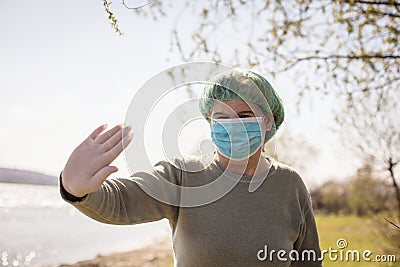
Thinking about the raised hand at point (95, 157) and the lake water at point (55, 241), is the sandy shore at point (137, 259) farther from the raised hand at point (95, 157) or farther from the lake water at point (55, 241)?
the raised hand at point (95, 157)

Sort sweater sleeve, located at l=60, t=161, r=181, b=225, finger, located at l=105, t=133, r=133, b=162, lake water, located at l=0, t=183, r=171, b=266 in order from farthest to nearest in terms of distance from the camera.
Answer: lake water, located at l=0, t=183, r=171, b=266 < sweater sleeve, located at l=60, t=161, r=181, b=225 < finger, located at l=105, t=133, r=133, b=162

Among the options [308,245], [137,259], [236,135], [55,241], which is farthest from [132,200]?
[55,241]

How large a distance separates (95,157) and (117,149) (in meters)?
0.06

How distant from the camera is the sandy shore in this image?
10327 mm

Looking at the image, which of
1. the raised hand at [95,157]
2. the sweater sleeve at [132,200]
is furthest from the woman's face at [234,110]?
the raised hand at [95,157]

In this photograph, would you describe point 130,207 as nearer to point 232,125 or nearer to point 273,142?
point 232,125

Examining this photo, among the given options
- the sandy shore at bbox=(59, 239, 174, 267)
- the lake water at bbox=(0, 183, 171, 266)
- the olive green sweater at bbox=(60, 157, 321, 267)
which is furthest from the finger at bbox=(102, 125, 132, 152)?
the sandy shore at bbox=(59, 239, 174, 267)

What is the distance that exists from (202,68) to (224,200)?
1.16m

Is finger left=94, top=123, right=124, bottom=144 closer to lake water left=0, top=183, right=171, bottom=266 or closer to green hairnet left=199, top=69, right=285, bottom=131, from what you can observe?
green hairnet left=199, top=69, right=285, bottom=131

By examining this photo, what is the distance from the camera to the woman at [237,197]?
181 cm

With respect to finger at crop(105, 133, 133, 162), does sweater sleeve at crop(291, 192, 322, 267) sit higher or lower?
lower

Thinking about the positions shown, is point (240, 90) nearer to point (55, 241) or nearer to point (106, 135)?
point (106, 135)

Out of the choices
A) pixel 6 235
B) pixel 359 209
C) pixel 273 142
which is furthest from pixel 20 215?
pixel 273 142

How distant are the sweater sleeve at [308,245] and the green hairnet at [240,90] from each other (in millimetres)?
520
